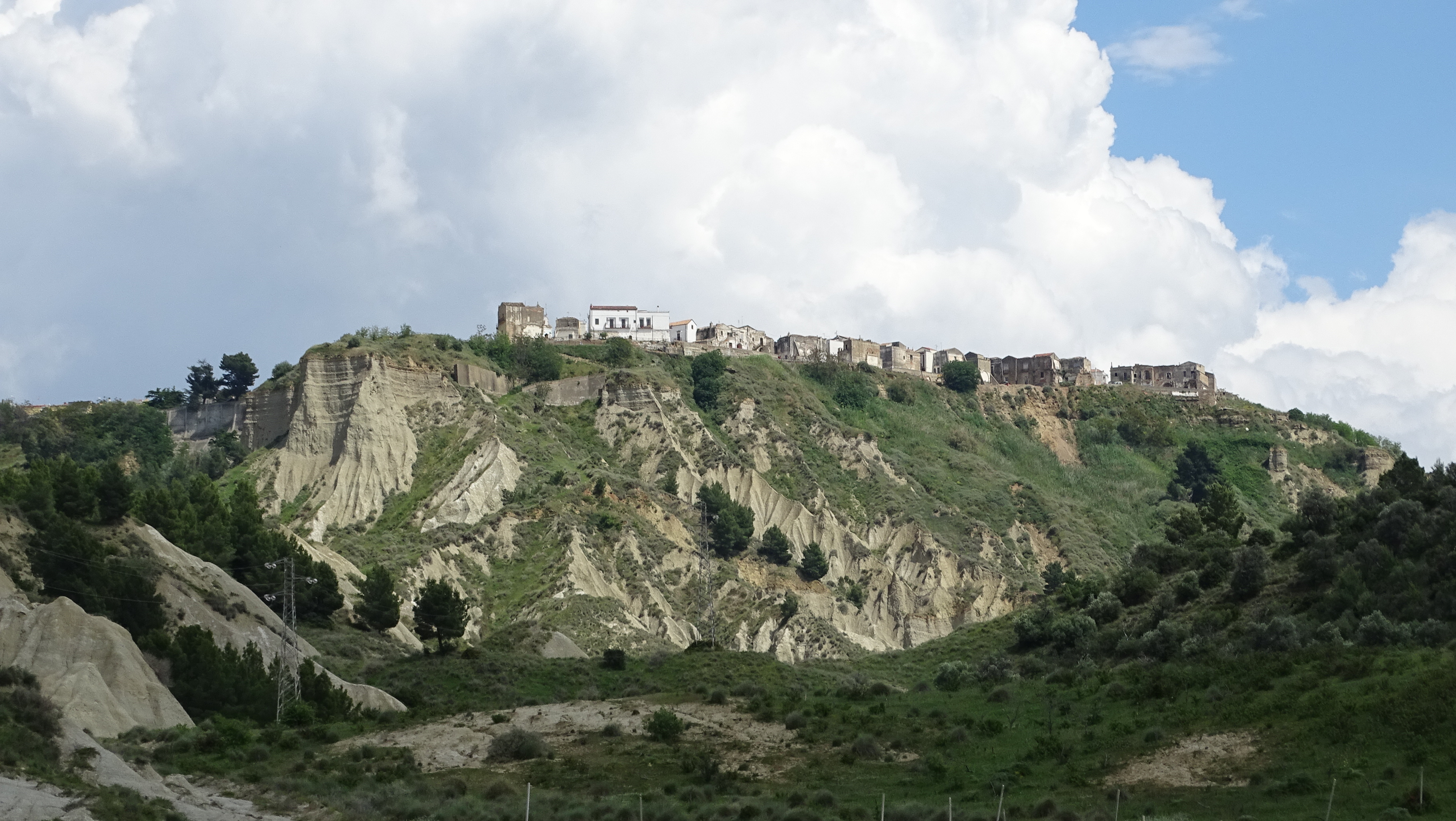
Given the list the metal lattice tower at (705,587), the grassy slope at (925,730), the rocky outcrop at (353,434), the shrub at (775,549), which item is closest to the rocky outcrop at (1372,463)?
the shrub at (775,549)

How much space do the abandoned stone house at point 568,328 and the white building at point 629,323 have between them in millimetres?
6905

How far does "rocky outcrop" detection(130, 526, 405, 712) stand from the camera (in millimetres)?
59219

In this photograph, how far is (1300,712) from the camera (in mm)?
35250

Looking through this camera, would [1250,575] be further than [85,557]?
No

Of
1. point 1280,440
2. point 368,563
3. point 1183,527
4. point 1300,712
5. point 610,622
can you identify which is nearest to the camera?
point 1300,712

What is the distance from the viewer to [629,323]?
165m

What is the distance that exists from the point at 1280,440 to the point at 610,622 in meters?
86.5

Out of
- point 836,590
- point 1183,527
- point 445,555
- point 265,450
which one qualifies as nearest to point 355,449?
point 265,450

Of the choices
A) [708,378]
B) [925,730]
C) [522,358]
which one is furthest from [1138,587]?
[708,378]

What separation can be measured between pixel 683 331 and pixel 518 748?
414ft

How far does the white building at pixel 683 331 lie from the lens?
165 metres

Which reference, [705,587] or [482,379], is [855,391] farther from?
[705,587]

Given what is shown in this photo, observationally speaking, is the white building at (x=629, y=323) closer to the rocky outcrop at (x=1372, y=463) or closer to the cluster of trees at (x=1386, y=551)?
the rocky outcrop at (x=1372, y=463)

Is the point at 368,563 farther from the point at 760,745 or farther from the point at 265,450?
the point at 760,745
